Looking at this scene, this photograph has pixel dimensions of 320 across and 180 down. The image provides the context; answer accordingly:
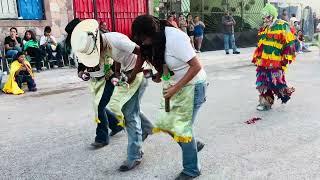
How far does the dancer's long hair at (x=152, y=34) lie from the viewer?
10.4ft

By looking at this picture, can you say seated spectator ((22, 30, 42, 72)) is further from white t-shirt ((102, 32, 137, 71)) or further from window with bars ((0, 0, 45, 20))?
white t-shirt ((102, 32, 137, 71))

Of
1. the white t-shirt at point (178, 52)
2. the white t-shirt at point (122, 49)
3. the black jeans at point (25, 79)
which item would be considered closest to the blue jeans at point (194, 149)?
the white t-shirt at point (178, 52)

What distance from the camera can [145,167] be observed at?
407cm

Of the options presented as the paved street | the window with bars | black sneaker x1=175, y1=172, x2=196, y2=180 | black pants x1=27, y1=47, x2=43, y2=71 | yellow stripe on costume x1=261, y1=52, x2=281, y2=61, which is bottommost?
the paved street

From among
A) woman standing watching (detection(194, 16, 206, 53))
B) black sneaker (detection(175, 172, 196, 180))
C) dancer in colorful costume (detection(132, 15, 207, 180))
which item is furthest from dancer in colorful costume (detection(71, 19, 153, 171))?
woman standing watching (detection(194, 16, 206, 53))

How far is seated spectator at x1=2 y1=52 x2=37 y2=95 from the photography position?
8.96 metres

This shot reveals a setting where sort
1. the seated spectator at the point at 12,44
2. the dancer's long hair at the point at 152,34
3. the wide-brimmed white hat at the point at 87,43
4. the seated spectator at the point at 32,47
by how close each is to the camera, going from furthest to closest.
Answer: the seated spectator at the point at 32,47 < the seated spectator at the point at 12,44 < the wide-brimmed white hat at the point at 87,43 < the dancer's long hair at the point at 152,34

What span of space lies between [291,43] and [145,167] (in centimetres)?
321

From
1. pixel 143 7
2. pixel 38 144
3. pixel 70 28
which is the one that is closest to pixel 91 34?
pixel 70 28

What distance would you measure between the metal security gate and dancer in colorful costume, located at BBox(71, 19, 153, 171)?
10121 mm

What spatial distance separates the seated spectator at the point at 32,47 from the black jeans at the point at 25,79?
8.18ft

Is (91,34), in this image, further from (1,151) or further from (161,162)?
(1,151)

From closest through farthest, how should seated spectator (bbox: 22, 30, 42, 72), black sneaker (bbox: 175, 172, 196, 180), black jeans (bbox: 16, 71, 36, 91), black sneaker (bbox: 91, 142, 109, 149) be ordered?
1. black sneaker (bbox: 175, 172, 196, 180)
2. black sneaker (bbox: 91, 142, 109, 149)
3. black jeans (bbox: 16, 71, 36, 91)
4. seated spectator (bbox: 22, 30, 42, 72)

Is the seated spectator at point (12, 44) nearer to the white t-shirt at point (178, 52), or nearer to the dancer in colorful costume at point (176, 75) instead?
the dancer in colorful costume at point (176, 75)
